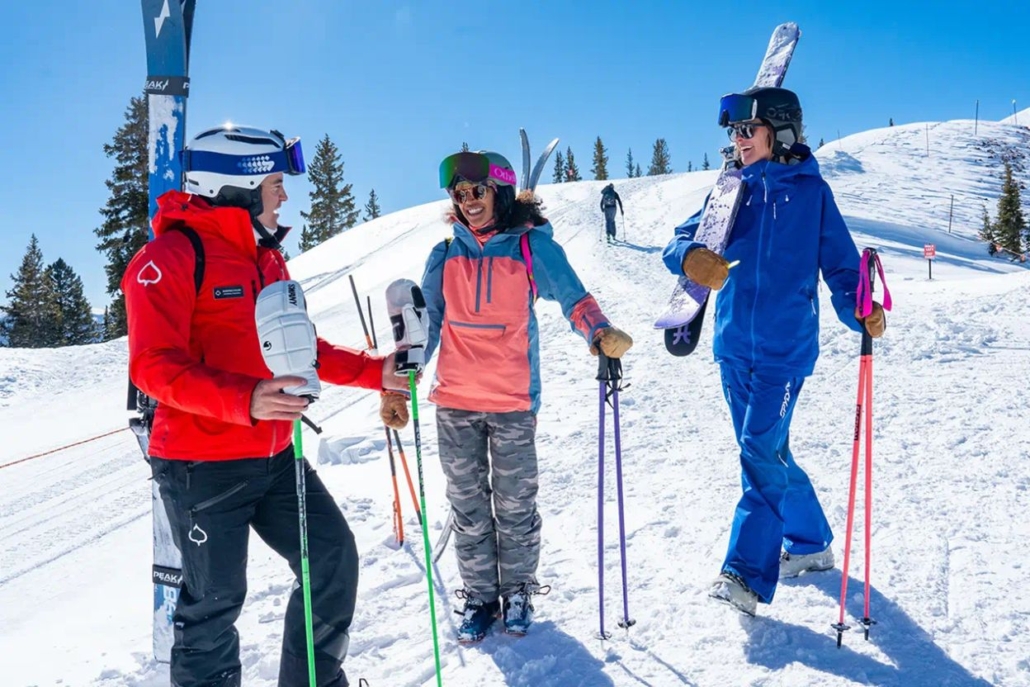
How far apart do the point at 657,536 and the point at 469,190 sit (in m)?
2.36

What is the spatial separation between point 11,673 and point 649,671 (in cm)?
315

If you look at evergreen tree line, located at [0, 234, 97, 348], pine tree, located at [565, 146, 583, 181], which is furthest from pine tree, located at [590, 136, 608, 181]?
evergreen tree line, located at [0, 234, 97, 348]

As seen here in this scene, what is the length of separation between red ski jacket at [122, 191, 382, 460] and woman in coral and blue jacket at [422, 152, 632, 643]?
1031mm

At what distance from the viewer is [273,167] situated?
269cm

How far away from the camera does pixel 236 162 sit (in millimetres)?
2594

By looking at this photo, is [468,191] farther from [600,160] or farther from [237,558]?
[600,160]

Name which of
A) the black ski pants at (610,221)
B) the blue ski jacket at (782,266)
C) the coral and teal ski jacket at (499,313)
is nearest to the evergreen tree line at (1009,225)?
the black ski pants at (610,221)

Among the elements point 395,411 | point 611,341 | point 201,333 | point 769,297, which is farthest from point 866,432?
point 201,333

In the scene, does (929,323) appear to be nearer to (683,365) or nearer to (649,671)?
(683,365)

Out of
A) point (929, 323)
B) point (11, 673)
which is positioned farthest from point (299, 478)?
point (929, 323)

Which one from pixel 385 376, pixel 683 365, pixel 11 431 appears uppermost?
pixel 385 376

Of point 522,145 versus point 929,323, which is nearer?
point 522,145

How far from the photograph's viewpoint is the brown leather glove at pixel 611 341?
333 centimetres

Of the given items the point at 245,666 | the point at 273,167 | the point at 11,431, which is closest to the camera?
the point at 273,167
